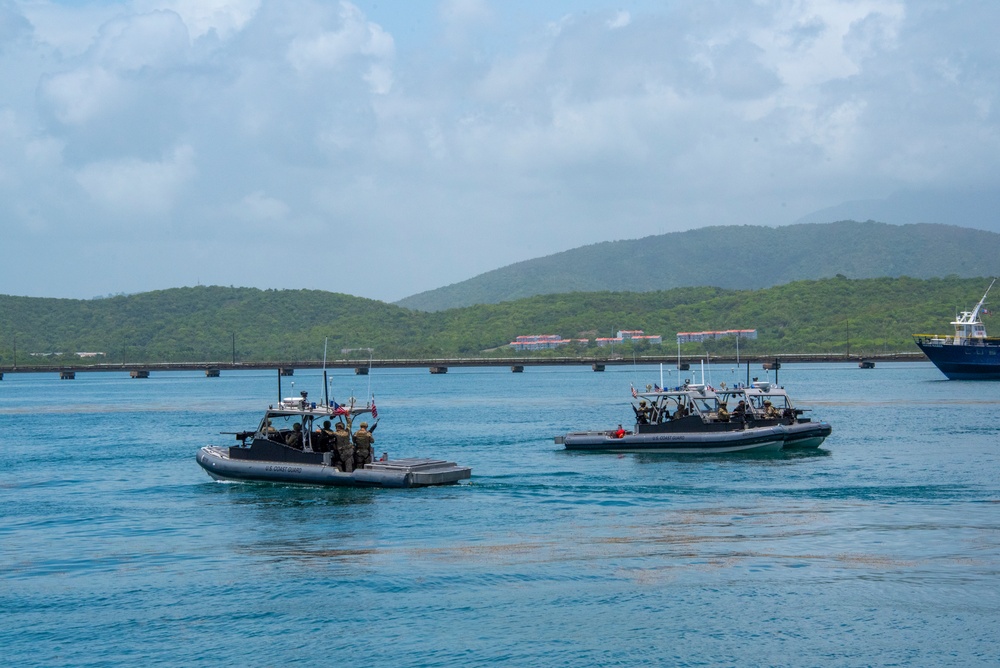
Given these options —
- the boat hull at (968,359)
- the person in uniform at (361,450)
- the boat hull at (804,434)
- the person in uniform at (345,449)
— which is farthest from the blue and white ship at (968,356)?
the person in uniform at (345,449)

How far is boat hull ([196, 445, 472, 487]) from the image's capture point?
105ft

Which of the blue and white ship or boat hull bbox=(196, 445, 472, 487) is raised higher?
the blue and white ship

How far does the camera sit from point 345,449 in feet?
107

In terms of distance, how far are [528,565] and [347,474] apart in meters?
10.1

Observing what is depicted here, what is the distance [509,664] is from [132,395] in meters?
115

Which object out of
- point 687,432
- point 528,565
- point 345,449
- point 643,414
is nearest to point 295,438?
point 345,449

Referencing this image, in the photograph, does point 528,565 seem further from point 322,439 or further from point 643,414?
point 643,414

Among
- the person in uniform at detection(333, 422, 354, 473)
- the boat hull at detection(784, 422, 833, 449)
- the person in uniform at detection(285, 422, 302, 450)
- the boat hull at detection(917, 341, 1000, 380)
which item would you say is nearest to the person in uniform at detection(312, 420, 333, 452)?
the person in uniform at detection(285, 422, 302, 450)

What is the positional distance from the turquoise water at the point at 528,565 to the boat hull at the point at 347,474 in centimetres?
43

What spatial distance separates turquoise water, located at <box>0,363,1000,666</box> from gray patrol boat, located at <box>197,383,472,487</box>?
50cm

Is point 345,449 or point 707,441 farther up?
Answer: point 345,449

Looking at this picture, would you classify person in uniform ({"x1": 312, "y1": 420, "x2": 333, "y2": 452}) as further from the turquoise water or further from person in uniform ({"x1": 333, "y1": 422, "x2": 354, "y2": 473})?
the turquoise water

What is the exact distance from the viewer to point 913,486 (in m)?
34.2

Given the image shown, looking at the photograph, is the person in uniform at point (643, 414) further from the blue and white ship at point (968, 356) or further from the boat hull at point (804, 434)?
the blue and white ship at point (968, 356)
